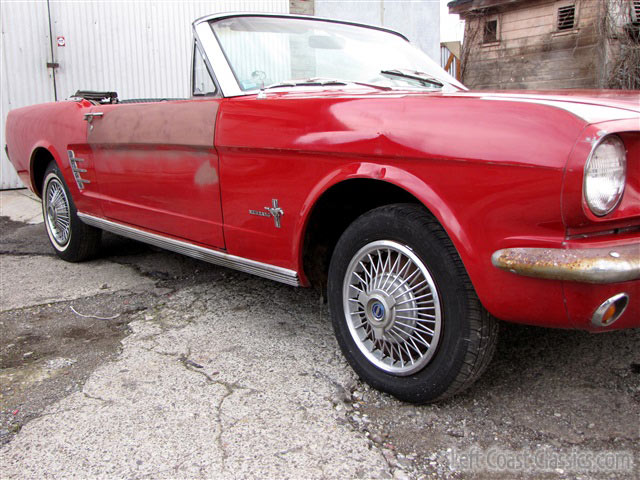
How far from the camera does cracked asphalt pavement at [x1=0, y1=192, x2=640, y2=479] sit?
6.40ft

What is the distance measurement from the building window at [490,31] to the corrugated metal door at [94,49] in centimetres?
812

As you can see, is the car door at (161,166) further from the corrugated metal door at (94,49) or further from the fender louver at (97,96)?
the corrugated metal door at (94,49)

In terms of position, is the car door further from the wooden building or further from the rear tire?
the wooden building

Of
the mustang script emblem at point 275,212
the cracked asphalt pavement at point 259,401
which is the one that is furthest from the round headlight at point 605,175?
the mustang script emblem at point 275,212

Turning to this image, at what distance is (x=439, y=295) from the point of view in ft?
6.82

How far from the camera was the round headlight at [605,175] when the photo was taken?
5.64ft

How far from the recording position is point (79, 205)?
4.21 metres

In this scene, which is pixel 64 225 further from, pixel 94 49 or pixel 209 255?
pixel 94 49

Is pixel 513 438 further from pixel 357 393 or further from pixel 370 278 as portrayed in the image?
pixel 370 278

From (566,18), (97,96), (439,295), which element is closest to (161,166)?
(97,96)

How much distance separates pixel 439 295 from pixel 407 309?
0.59 feet

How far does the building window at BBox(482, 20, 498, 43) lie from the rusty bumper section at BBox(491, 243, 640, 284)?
45.2 ft

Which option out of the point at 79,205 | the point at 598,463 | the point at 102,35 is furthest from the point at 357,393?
the point at 102,35

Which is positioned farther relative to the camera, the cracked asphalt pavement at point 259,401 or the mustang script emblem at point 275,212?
the mustang script emblem at point 275,212
